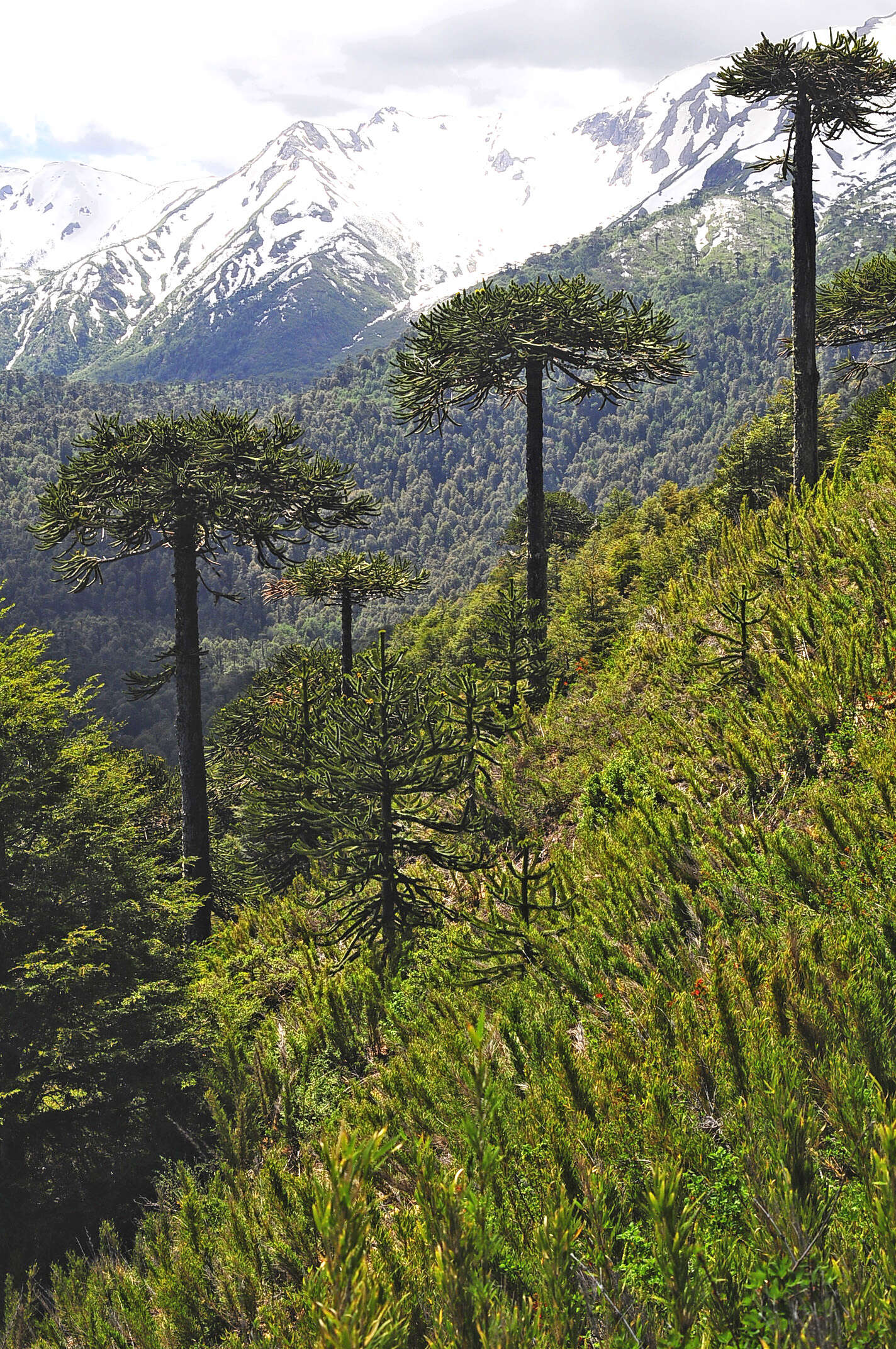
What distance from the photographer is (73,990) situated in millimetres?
6445

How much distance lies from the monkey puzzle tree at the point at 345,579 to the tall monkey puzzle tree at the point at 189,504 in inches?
141

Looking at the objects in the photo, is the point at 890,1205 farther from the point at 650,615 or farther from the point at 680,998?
the point at 650,615

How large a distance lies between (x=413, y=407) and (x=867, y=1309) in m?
15.2

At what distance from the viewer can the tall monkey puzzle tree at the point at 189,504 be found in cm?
1193

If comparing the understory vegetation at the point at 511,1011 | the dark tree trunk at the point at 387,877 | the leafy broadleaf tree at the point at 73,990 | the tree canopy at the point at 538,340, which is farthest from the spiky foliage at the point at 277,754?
the tree canopy at the point at 538,340

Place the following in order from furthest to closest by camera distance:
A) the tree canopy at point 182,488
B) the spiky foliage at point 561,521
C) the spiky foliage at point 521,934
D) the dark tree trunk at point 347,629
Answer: the spiky foliage at point 561,521, the dark tree trunk at point 347,629, the tree canopy at point 182,488, the spiky foliage at point 521,934

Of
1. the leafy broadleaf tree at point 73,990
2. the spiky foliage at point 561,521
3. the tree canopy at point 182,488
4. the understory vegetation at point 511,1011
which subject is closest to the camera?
the understory vegetation at point 511,1011

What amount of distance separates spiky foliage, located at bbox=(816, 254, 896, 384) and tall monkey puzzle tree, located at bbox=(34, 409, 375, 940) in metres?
11.0

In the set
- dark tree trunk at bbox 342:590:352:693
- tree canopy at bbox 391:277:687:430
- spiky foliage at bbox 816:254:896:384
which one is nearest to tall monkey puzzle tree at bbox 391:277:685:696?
tree canopy at bbox 391:277:687:430

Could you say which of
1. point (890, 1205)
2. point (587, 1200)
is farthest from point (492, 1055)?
point (890, 1205)

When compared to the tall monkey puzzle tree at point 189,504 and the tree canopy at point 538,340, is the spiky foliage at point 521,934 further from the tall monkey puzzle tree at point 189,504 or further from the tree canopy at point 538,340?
the tree canopy at point 538,340

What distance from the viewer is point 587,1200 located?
70.2 inches

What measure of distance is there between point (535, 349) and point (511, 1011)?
498 inches

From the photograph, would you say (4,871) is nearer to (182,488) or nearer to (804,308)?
(182,488)
